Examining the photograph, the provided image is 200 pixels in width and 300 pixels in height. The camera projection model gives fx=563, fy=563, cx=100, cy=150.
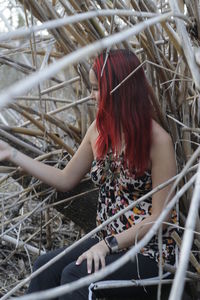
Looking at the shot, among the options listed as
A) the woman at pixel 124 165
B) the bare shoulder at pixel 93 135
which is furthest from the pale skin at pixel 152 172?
the bare shoulder at pixel 93 135

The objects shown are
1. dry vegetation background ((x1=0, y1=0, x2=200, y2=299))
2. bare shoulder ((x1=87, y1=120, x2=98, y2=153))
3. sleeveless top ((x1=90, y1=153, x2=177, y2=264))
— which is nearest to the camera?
dry vegetation background ((x1=0, y1=0, x2=200, y2=299))

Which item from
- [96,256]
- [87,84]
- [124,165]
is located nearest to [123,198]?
[124,165]

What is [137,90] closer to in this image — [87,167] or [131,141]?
[131,141]

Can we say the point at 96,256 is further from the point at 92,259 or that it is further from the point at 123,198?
the point at 123,198

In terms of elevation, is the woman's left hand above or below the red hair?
below

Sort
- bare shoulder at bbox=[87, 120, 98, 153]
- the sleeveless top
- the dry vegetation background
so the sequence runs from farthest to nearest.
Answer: bare shoulder at bbox=[87, 120, 98, 153] < the sleeveless top < the dry vegetation background

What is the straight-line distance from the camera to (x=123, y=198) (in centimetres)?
161

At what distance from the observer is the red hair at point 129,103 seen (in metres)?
1.52

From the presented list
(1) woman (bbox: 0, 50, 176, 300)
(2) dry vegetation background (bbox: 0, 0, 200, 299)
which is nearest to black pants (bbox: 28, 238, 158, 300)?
(1) woman (bbox: 0, 50, 176, 300)

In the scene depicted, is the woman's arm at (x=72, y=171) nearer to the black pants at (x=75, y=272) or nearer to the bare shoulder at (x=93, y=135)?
the bare shoulder at (x=93, y=135)

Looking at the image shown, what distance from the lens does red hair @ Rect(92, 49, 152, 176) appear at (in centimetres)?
152

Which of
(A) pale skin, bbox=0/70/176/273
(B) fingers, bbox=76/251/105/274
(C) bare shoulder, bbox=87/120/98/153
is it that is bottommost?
(B) fingers, bbox=76/251/105/274

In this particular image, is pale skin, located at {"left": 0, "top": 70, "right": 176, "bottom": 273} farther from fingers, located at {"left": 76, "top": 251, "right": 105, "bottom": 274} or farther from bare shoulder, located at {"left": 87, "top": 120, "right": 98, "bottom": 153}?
bare shoulder, located at {"left": 87, "top": 120, "right": 98, "bottom": 153}

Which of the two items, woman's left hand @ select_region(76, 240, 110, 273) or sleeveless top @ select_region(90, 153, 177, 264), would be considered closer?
woman's left hand @ select_region(76, 240, 110, 273)
